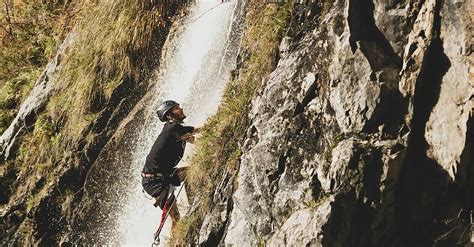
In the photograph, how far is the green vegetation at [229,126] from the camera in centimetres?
743

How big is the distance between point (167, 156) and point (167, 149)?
11 centimetres

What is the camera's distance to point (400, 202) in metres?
5.70

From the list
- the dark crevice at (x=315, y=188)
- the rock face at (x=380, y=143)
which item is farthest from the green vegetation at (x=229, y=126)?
the dark crevice at (x=315, y=188)

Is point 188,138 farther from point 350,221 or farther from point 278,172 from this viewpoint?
point 350,221

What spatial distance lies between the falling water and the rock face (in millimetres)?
2602

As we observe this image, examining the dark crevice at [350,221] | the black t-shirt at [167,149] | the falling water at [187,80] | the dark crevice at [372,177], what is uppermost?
the falling water at [187,80]

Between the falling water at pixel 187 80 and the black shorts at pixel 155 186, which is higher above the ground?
the falling water at pixel 187 80

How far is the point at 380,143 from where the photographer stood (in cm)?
568

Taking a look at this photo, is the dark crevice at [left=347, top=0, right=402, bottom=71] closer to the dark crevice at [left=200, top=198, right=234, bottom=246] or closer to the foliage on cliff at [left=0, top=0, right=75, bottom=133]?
the dark crevice at [left=200, top=198, right=234, bottom=246]

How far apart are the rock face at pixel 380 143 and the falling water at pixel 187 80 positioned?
102 inches

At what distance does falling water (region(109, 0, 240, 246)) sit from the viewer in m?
9.00

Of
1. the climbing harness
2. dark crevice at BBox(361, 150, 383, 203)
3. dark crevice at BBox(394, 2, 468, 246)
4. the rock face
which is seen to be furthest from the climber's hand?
dark crevice at BBox(394, 2, 468, 246)

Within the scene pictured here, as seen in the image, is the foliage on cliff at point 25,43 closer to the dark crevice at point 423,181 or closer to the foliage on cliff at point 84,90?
the foliage on cliff at point 84,90

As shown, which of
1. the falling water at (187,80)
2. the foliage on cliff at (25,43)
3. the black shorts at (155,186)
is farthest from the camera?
the foliage on cliff at (25,43)
